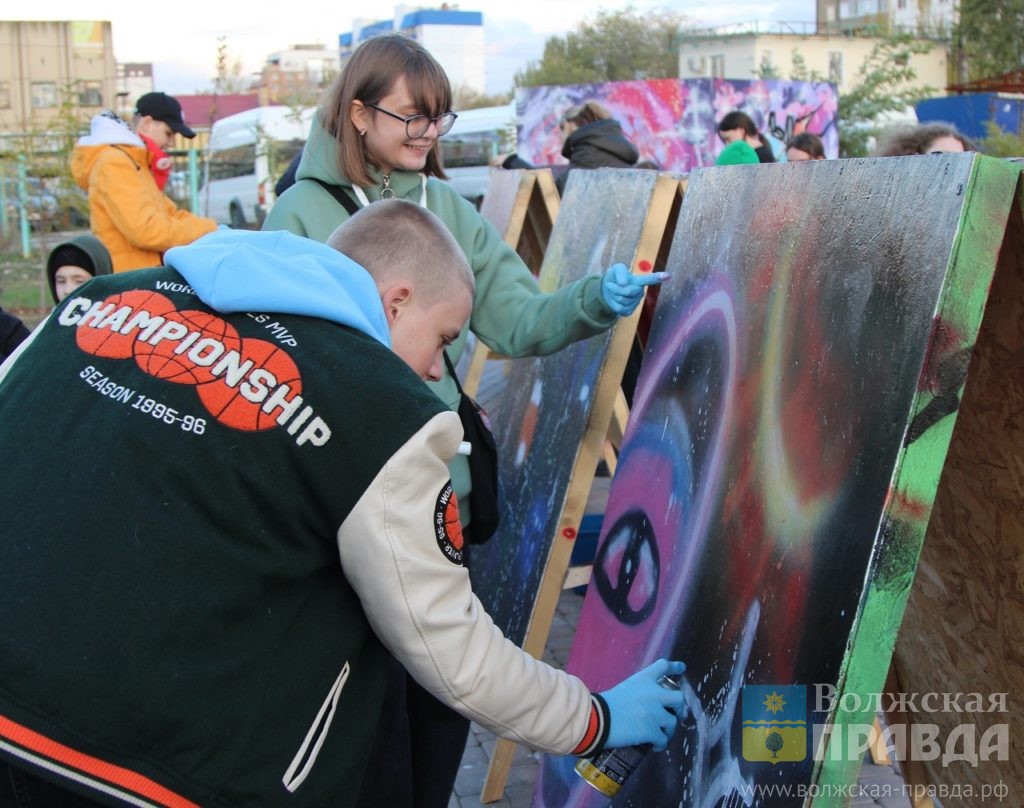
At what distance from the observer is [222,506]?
139 cm

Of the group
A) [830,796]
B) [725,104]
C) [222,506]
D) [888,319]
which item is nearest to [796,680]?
[830,796]

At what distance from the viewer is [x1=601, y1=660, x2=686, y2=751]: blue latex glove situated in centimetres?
173

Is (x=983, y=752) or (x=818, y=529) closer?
(x=818, y=529)

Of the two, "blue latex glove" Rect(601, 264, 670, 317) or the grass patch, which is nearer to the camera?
"blue latex glove" Rect(601, 264, 670, 317)

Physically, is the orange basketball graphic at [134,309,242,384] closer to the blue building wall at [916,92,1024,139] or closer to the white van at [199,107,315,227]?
the blue building wall at [916,92,1024,139]

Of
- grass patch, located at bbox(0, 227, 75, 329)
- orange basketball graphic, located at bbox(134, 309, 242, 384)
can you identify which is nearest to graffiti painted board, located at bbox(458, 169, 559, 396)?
orange basketball graphic, located at bbox(134, 309, 242, 384)

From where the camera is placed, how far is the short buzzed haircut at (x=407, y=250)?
5.59ft

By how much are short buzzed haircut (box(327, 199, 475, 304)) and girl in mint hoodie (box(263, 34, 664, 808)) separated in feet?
2.55

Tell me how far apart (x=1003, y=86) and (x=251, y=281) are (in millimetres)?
23323

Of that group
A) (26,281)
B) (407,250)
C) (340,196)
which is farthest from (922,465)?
(26,281)

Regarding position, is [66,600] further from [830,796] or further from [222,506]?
[830,796]

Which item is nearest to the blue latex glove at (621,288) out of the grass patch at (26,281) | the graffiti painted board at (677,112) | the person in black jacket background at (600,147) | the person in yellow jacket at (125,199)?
the person in yellow jacket at (125,199)

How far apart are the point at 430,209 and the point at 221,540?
1.43 metres

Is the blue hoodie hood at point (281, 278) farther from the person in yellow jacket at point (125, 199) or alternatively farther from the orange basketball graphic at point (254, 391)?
the person in yellow jacket at point (125, 199)
